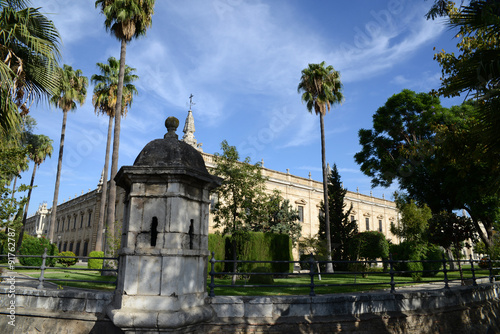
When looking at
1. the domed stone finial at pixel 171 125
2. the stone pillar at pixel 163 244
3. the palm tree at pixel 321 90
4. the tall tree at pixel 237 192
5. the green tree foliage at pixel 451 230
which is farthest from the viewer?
the palm tree at pixel 321 90

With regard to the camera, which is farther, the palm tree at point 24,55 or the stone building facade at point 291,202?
the stone building facade at point 291,202

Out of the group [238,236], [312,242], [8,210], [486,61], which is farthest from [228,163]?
[486,61]

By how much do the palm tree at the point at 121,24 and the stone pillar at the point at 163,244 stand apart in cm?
1397

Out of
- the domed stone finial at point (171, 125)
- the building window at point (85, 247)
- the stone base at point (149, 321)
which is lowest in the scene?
the stone base at point (149, 321)

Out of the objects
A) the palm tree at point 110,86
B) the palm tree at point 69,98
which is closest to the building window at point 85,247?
the palm tree at point 69,98

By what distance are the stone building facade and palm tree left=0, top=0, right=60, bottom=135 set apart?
22.5 metres

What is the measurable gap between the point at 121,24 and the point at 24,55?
12.1m

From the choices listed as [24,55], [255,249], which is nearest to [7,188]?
[24,55]

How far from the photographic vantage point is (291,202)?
1531 inches

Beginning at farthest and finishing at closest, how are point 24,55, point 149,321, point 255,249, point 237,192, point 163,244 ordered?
point 255,249 < point 237,192 < point 24,55 < point 163,244 < point 149,321

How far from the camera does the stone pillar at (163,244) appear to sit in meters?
5.07

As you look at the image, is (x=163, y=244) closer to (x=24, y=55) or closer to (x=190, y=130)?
(x=24, y=55)

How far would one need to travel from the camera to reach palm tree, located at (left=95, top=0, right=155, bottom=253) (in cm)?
1881

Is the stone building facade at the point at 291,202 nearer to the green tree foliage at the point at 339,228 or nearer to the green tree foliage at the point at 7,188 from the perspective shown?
the green tree foliage at the point at 339,228
